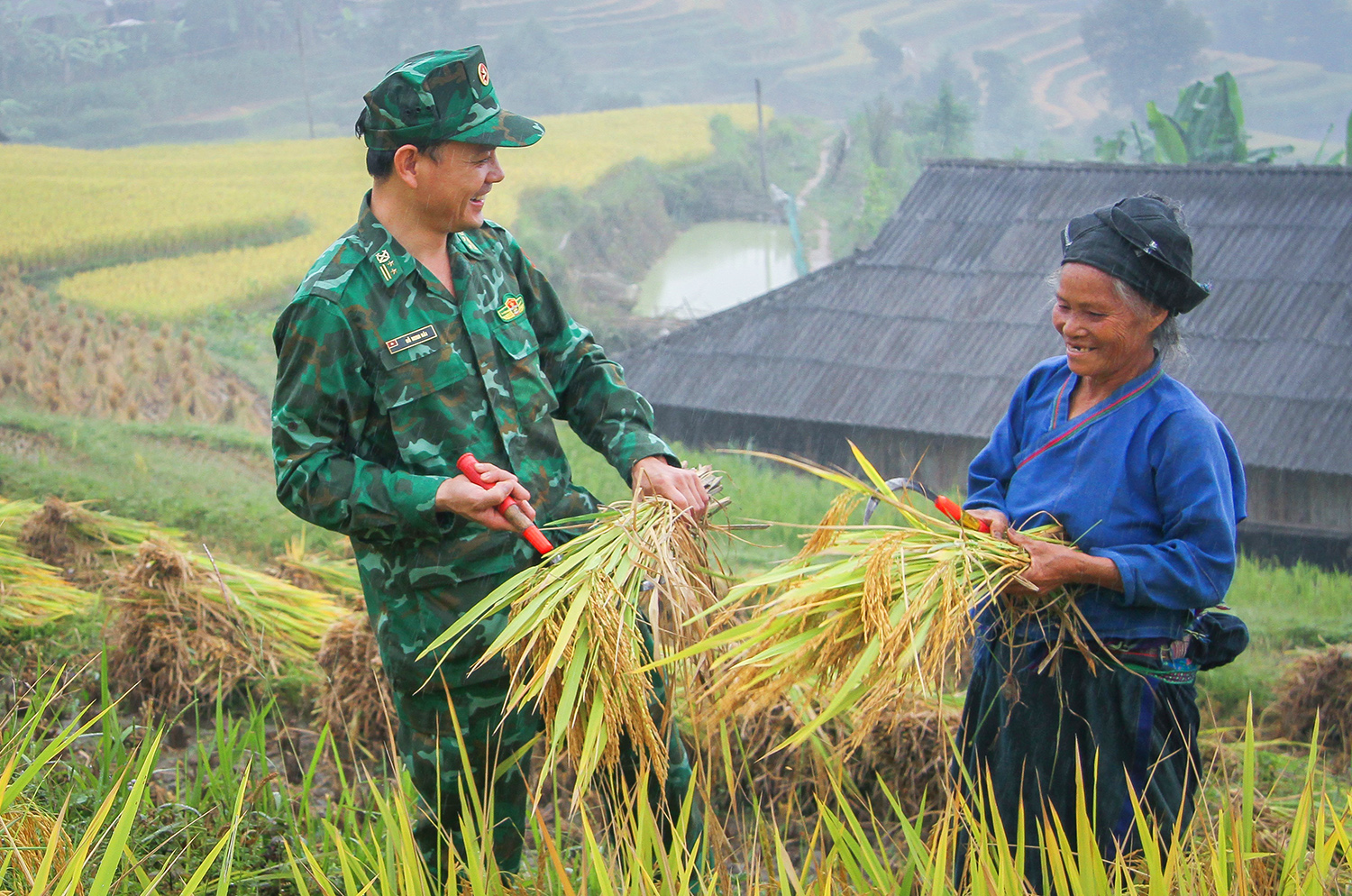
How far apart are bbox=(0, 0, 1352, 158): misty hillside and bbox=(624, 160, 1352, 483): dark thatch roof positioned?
2.45m

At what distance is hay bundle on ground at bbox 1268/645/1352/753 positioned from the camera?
394 cm

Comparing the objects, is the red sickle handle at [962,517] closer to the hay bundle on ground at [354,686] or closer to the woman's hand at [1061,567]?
the woman's hand at [1061,567]

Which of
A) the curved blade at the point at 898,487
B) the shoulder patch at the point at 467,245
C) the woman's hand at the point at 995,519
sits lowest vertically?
the woman's hand at the point at 995,519

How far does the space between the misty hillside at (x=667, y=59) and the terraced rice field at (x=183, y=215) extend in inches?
6.5

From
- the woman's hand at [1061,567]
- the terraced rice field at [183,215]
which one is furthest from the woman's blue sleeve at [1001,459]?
the terraced rice field at [183,215]

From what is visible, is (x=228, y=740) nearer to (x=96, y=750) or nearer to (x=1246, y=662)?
(x=96, y=750)

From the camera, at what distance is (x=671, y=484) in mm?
2238

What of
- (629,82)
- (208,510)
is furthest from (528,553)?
(629,82)

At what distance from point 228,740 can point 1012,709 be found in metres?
1.76

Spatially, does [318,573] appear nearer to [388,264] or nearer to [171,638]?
[171,638]

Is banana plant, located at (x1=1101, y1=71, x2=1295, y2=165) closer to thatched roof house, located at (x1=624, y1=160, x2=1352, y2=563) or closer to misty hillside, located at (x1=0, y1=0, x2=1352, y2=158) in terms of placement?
misty hillside, located at (x1=0, y1=0, x2=1352, y2=158)

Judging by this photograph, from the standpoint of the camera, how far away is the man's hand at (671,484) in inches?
87.3

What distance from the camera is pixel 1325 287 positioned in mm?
5668

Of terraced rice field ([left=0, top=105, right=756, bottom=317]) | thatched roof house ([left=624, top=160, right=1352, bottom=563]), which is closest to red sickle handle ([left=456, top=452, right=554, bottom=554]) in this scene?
thatched roof house ([left=624, top=160, right=1352, bottom=563])
